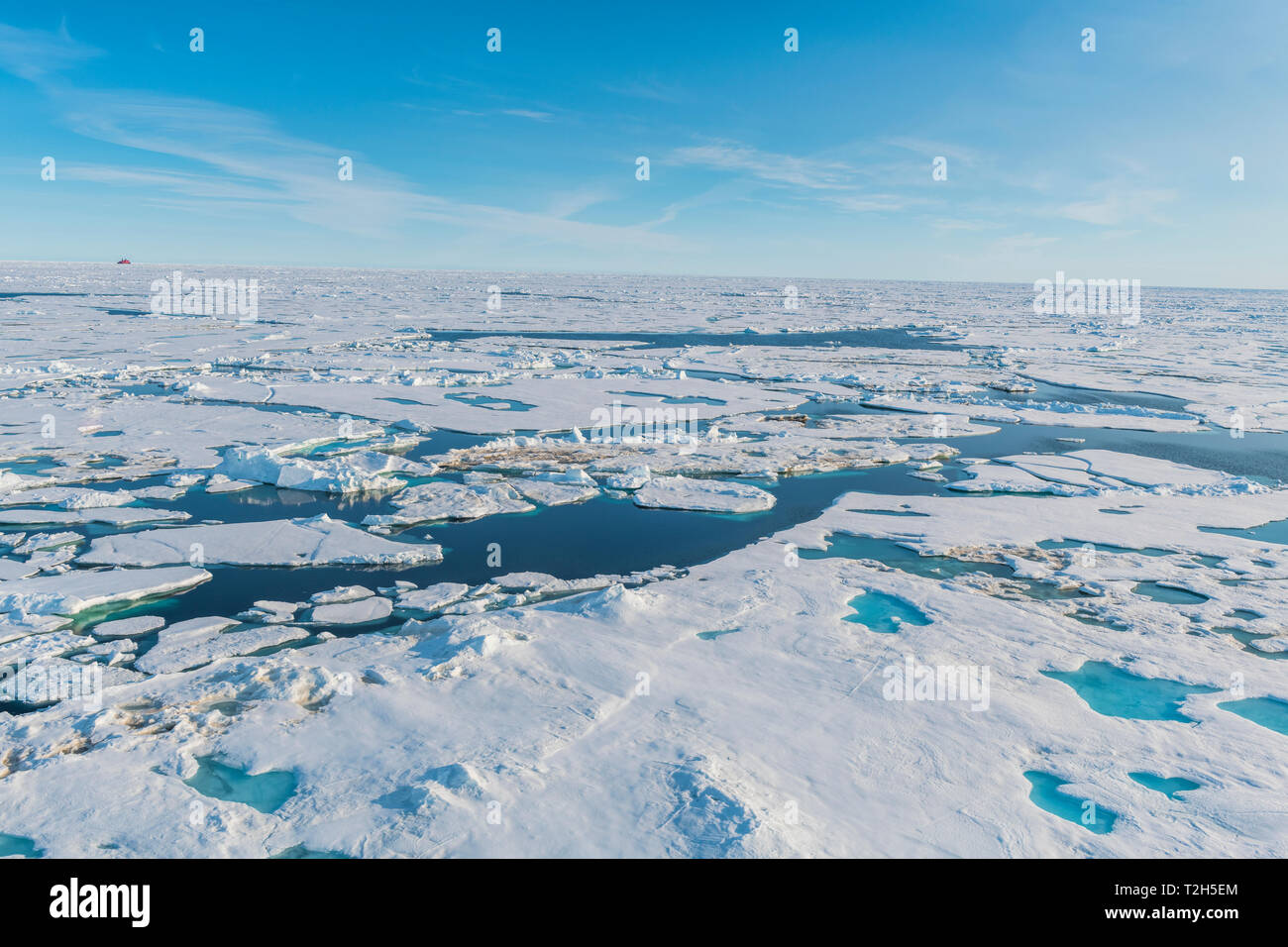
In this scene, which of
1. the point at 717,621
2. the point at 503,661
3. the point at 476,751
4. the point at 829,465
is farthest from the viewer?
the point at 829,465

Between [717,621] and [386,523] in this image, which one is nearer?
[717,621]

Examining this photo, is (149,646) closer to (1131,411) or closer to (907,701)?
(907,701)
